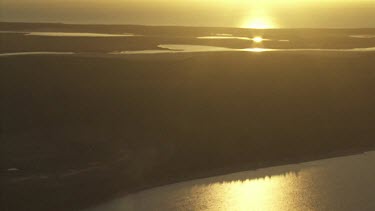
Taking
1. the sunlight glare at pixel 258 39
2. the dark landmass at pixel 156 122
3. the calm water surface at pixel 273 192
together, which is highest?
the sunlight glare at pixel 258 39

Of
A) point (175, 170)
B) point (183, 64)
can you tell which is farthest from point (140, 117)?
point (183, 64)

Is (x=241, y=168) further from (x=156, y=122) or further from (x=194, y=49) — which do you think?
(x=194, y=49)

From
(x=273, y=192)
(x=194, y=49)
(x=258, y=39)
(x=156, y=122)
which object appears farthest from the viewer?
(x=258, y=39)

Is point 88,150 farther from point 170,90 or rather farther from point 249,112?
point 170,90

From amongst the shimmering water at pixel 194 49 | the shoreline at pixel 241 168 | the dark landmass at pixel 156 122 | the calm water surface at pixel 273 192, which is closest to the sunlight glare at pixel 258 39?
the shimmering water at pixel 194 49

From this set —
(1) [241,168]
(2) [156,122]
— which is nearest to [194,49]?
(2) [156,122]

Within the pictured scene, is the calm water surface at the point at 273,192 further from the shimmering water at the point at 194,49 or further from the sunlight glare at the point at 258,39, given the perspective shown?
the sunlight glare at the point at 258,39

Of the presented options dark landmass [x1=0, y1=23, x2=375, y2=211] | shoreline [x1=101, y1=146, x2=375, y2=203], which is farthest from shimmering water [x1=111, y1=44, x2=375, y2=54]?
shoreline [x1=101, y1=146, x2=375, y2=203]

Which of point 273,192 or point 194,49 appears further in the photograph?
point 194,49
